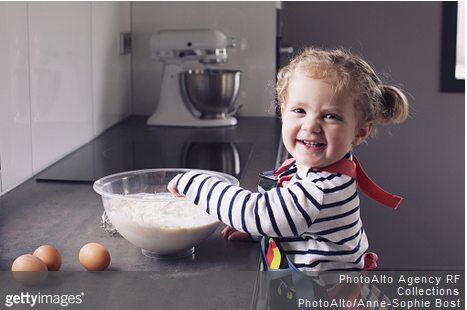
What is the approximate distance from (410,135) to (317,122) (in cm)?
242

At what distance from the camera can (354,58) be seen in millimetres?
924

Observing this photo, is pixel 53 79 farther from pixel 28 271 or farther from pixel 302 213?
pixel 302 213

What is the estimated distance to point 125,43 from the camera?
8.04 feet

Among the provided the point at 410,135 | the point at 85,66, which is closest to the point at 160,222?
the point at 85,66

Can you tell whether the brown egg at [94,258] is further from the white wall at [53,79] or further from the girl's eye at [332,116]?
the white wall at [53,79]

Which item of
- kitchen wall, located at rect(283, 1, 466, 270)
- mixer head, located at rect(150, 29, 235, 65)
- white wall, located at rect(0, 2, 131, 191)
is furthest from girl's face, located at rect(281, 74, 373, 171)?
kitchen wall, located at rect(283, 1, 466, 270)

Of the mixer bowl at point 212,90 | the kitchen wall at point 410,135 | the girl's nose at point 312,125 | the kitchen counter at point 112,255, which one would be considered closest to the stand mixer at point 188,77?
the mixer bowl at point 212,90

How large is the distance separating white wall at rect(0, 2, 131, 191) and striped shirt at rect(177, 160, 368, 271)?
0.70 m

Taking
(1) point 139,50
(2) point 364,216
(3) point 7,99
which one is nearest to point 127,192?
(3) point 7,99

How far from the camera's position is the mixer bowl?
88.7 inches

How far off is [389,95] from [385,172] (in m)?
2.27

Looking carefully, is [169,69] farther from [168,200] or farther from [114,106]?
[168,200]

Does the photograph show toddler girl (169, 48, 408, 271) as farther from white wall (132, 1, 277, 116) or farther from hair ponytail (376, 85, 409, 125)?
white wall (132, 1, 277, 116)

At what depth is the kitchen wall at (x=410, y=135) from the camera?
3051 mm
